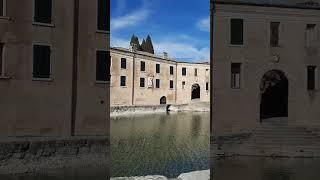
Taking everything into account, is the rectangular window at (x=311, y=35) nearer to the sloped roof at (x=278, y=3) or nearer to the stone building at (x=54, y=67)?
the sloped roof at (x=278, y=3)

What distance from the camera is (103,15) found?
1877 cm

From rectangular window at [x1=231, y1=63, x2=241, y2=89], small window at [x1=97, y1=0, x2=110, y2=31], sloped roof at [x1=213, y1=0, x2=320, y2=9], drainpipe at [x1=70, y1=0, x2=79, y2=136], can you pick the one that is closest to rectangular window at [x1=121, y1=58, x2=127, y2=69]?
sloped roof at [x1=213, y1=0, x2=320, y2=9]

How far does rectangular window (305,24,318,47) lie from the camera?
23.1 metres

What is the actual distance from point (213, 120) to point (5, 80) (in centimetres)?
1062

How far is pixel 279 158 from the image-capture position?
69.8 ft

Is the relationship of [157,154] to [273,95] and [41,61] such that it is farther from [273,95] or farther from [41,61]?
[273,95]

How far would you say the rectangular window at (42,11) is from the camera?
58.1 ft

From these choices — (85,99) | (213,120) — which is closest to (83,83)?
(85,99)

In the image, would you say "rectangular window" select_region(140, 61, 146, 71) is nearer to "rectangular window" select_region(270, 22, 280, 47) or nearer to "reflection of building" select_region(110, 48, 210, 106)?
"reflection of building" select_region(110, 48, 210, 106)

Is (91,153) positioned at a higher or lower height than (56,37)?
lower

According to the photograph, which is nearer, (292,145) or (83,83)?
(83,83)

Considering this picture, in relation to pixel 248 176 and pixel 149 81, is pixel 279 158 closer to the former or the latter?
pixel 248 176

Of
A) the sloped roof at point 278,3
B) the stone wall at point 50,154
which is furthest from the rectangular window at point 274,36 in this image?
the stone wall at point 50,154

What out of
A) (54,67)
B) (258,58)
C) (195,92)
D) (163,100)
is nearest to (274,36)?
(258,58)
